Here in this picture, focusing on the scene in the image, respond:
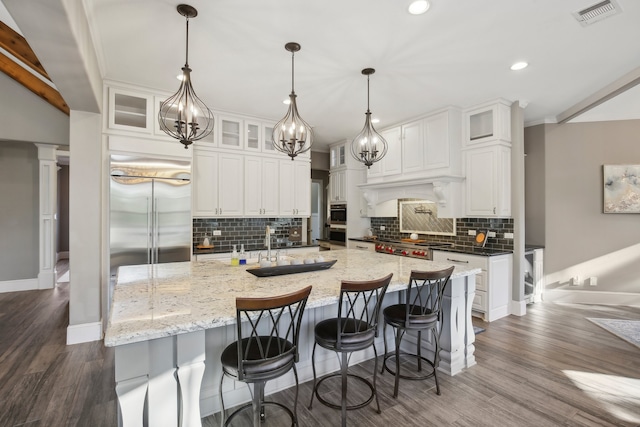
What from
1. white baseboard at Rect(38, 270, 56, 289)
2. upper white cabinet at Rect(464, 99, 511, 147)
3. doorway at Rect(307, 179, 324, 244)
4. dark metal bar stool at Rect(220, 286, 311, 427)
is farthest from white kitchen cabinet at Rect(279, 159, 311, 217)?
white baseboard at Rect(38, 270, 56, 289)

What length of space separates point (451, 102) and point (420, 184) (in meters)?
1.32

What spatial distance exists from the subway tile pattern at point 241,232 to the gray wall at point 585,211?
430cm

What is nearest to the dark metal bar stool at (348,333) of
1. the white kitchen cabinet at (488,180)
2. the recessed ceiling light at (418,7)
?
the recessed ceiling light at (418,7)

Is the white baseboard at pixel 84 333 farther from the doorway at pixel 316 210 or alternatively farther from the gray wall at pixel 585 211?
the gray wall at pixel 585 211

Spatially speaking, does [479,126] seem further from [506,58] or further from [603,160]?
[603,160]

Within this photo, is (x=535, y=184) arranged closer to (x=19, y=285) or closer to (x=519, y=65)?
(x=519, y=65)

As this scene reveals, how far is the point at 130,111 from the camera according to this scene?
3.89 meters

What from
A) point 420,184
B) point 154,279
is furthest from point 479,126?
point 154,279

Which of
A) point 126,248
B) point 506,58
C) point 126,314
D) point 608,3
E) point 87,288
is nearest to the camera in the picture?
point 126,314

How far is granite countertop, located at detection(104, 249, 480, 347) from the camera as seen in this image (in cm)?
148

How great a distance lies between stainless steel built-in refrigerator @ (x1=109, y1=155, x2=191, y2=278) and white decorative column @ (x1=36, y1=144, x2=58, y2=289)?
3.31 metres

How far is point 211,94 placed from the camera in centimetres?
407

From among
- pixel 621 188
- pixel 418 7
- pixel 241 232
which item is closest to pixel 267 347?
pixel 418 7

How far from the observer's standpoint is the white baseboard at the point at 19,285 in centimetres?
555
